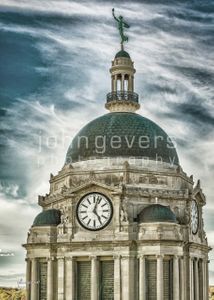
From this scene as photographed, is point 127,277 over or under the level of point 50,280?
over

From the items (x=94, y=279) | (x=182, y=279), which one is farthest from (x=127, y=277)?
(x=182, y=279)

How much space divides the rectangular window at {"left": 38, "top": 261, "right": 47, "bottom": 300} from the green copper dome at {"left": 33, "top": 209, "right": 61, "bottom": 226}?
3.58 meters

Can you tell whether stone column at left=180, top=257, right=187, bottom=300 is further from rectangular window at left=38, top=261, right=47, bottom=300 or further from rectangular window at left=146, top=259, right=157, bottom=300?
rectangular window at left=38, top=261, right=47, bottom=300

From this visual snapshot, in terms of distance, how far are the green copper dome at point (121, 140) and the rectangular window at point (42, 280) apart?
33.1ft

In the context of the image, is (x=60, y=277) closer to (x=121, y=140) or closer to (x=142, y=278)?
(x=142, y=278)

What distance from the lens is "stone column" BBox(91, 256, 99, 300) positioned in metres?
71.6

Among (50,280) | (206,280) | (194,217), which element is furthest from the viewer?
(206,280)

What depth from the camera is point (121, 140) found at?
251 feet

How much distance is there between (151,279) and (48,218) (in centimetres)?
1078

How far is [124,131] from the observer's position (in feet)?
252

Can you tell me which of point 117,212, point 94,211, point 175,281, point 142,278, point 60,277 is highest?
point 94,211

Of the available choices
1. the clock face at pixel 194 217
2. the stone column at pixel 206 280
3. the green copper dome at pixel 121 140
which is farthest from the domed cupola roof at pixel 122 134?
the stone column at pixel 206 280

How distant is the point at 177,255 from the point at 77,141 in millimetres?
14931

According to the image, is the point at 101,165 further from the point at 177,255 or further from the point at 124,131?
the point at 177,255
